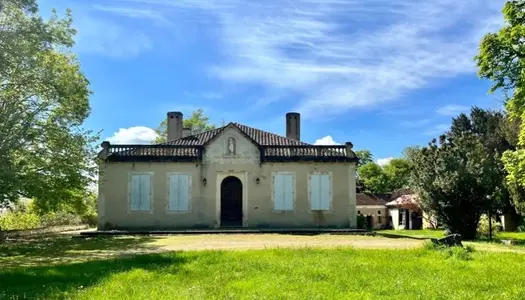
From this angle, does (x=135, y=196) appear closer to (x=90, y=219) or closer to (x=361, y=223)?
(x=90, y=219)

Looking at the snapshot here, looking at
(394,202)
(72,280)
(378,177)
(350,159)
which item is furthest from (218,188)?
(378,177)

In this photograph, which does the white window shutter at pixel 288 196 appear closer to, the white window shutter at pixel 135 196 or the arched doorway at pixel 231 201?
the arched doorway at pixel 231 201

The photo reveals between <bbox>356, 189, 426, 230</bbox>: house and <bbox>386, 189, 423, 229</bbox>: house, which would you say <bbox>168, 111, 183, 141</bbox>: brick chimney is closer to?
<bbox>386, 189, 423, 229</bbox>: house

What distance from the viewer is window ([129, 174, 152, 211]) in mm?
23719

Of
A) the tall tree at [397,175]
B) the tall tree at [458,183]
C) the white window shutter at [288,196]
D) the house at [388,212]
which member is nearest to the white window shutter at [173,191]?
the white window shutter at [288,196]

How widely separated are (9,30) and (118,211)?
420 inches

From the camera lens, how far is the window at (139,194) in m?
23.7

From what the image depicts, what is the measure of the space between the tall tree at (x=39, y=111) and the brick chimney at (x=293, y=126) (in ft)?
41.6

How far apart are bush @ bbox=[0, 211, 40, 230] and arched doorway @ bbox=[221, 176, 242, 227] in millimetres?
12800

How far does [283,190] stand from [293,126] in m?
6.24

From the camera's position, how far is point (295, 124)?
2933 centimetres

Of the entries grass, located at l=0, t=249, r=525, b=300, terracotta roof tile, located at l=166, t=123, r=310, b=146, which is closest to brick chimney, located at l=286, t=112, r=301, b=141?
terracotta roof tile, located at l=166, t=123, r=310, b=146

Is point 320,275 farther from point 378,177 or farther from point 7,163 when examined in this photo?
point 378,177

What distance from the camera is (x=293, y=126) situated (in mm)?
29328
